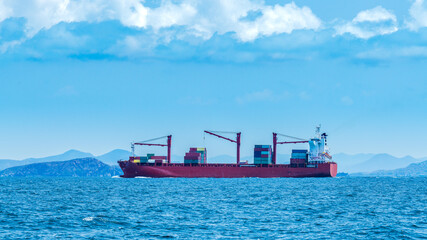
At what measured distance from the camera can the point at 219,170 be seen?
16025 centimetres

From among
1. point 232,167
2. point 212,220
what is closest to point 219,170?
point 232,167

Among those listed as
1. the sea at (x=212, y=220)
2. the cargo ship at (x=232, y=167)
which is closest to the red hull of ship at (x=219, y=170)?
the cargo ship at (x=232, y=167)

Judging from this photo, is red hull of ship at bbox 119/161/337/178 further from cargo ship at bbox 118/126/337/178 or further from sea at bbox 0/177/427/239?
sea at bbox 0/177/427/239

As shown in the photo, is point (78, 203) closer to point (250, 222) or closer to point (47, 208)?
point (47, 208)

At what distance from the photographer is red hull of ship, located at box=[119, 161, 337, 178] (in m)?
157

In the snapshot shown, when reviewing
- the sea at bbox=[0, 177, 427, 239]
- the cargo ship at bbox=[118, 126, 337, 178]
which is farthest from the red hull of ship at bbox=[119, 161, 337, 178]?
the sea at bbox=[0, 177, 427, 239]

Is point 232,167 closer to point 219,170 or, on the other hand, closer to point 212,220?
point 219,170

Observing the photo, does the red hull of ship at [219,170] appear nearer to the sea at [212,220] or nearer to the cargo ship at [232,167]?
the cargo ship at [232,167]

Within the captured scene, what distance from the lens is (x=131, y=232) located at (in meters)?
37.4

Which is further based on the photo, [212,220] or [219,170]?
[219,170]

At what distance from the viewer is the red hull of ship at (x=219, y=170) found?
157 meters

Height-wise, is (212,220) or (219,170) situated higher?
(219,170)

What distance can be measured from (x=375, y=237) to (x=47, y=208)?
3218cm

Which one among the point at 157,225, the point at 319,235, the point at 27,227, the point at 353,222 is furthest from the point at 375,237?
the point at 27,227
